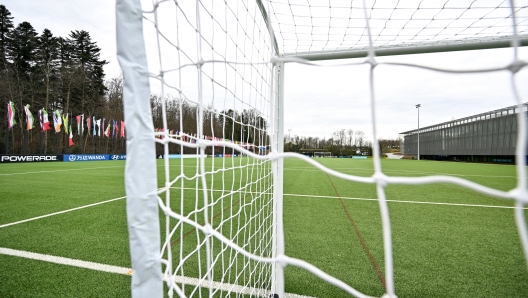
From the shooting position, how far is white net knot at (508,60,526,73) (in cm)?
51

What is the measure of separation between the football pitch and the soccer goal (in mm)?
292

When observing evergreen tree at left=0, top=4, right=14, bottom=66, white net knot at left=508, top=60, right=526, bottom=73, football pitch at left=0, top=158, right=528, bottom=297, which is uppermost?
evergreen tree at left=0, top=4, right=14, bottom=66

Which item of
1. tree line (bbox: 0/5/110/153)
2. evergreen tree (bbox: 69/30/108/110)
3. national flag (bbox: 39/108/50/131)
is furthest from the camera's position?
evergreen tree (bbox: 69/30/108/110)

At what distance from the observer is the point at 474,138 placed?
68.5 feet

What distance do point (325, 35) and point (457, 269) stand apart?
7.10ft

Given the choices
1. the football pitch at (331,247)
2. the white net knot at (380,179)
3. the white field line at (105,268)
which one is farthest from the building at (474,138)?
the white net knot at (380,179)

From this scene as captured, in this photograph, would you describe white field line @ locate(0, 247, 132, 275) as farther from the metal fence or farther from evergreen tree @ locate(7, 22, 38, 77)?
evergreen tree @ locate(7, 22, 38, 77)

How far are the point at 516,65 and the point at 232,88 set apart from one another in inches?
48.1

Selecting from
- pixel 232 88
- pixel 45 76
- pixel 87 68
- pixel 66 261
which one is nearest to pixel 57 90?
pixel 45 76

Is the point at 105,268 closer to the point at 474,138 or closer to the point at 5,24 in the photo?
the point at 474,138

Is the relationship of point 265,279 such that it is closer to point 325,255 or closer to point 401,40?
point 325,255

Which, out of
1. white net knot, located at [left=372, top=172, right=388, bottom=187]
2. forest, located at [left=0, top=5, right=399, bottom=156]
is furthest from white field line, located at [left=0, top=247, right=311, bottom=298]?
forest, located at [left=0, top=5, right=399, bottom=156]

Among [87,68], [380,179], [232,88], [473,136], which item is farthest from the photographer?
[87,68]

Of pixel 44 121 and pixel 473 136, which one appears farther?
pixel 473 136
